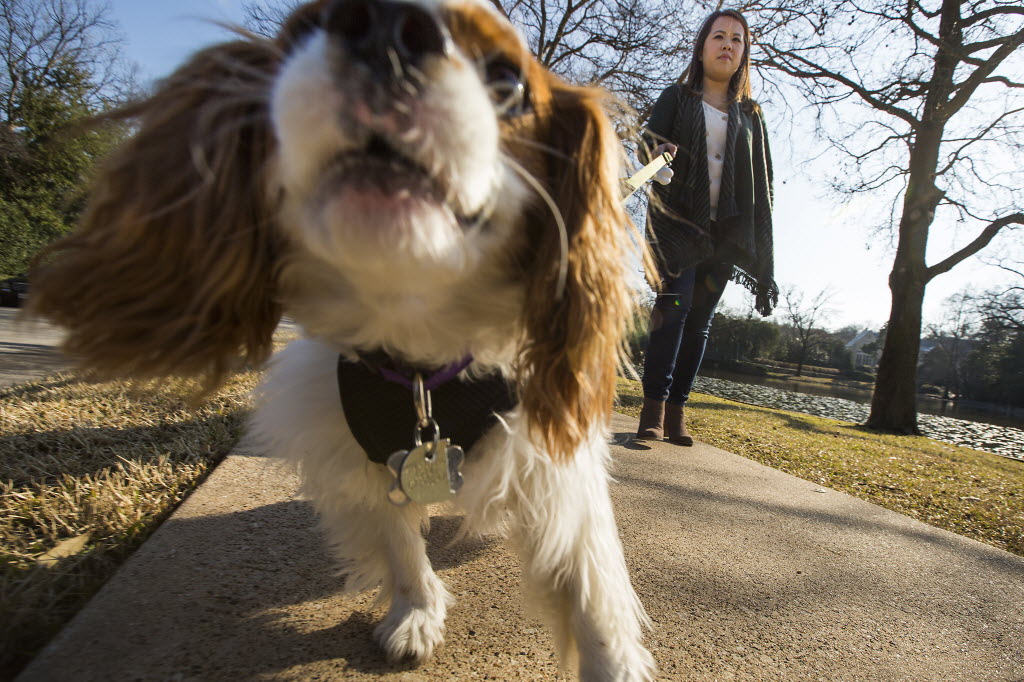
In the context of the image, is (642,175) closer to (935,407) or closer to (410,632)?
(410,632)

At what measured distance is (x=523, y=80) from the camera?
4.16ft

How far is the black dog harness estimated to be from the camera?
142cm

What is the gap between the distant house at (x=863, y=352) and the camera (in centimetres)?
5591

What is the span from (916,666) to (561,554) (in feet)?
3.44

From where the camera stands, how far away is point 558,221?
1.24 m

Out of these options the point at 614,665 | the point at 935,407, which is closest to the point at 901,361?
the point at 614,665

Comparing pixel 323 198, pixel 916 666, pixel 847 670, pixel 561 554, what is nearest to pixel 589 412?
pixel 561 554

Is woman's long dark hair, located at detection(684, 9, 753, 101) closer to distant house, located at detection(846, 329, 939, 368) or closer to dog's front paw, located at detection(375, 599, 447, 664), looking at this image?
dog's front paw, located at detection(375, 599, 447, 664)

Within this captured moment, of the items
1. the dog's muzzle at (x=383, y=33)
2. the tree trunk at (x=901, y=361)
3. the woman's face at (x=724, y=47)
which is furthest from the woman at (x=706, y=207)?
the tree trunk at (x=901, y=361)

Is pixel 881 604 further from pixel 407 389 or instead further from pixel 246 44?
pixel 246 44

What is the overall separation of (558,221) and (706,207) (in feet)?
8.52

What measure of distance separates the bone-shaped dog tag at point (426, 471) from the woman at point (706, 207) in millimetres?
2335

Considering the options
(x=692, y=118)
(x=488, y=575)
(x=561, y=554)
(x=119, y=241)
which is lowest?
(x=488, y=575)

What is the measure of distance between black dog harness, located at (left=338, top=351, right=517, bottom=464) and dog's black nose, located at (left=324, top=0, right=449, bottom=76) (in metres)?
0.73
